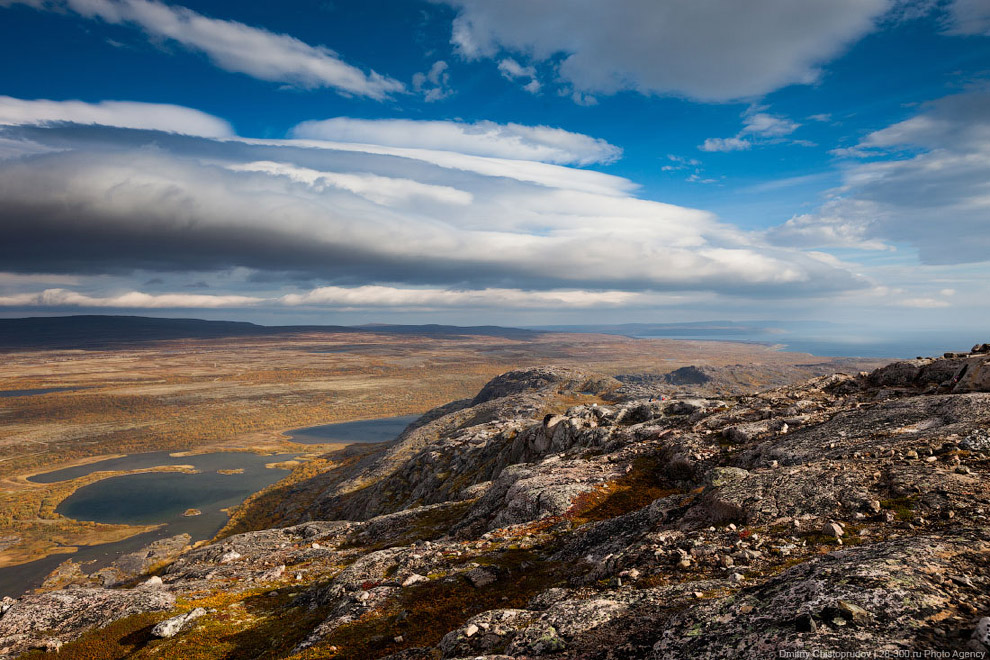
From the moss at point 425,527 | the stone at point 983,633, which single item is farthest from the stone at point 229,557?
the stone at point 983,633

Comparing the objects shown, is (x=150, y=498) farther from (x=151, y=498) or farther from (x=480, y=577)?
(x=480, y=577)

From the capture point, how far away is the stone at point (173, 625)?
21.6 meters

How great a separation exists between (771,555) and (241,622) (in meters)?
25.8

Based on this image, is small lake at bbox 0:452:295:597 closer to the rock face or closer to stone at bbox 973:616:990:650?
the rock face

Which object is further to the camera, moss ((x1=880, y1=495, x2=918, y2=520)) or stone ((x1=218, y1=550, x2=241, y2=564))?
stone ((x1=218, y1=550, x2=241, y2=564))

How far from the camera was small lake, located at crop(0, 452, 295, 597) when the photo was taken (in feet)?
253

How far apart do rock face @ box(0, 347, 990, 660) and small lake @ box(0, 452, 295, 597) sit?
59.5 m

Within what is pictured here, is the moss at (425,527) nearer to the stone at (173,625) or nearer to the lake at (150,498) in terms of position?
the stone at (173,625)

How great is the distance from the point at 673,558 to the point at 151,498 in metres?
139

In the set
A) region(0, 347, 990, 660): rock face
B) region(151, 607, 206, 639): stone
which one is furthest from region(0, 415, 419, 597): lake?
region(151, 607, 206, 639): stone

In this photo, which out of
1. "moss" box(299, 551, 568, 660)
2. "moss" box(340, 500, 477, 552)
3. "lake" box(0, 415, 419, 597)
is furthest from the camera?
"lake" box(0, 415, 419, 597)

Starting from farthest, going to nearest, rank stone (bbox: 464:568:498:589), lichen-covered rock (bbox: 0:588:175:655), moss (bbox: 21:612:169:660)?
lichen-covered rock (bbox: 0:588:175:655), moss (bbox: 21:612:169:660), stone (bbox: 464:568:498:589)

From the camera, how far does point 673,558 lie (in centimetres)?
1585

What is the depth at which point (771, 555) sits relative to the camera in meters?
14.7
